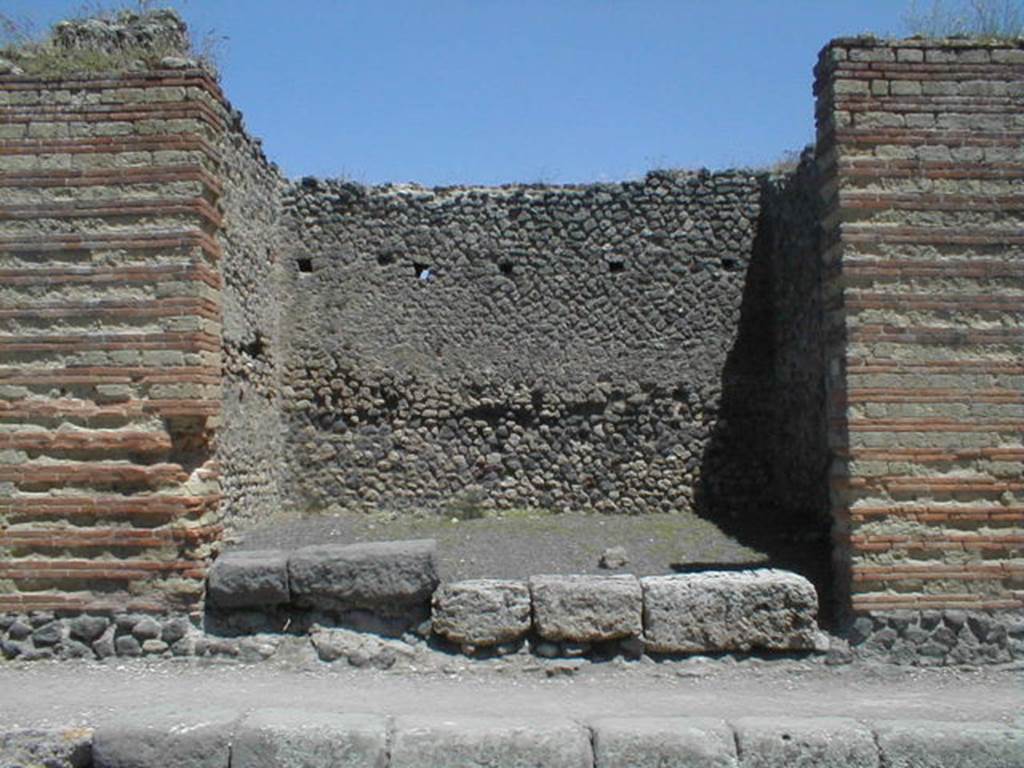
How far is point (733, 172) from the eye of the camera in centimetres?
1121

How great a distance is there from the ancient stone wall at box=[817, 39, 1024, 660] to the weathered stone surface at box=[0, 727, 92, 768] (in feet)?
13.7

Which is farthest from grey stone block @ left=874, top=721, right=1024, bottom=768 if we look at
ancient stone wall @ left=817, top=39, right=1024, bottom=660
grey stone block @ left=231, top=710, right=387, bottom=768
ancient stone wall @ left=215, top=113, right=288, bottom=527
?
ancient stone wall @ left=215, top=113, right=288, bottom=527

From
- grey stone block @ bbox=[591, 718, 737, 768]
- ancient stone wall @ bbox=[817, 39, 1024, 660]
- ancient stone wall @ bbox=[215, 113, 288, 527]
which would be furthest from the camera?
ancient stone wall @ bbox=[215, 113, 288, 527]

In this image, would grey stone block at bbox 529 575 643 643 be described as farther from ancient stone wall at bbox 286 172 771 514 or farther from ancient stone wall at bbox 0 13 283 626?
ancient stone wall at bbox 286 172 771 514

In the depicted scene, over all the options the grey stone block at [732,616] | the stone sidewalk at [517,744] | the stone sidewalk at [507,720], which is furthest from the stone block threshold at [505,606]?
the stone sidewalk at [517,744]

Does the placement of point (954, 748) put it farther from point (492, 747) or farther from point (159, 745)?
point (159, 745)

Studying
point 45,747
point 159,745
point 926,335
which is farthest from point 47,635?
point 926,335

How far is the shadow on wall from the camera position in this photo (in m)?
9.60

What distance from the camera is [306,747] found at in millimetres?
4578

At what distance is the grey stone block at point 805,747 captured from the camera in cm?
451

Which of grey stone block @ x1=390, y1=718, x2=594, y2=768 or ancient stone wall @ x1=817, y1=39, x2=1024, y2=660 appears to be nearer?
grey stone block @ x1=390, y1=718, x2=594, y2=768

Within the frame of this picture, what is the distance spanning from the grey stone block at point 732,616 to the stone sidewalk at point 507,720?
0.22 metres

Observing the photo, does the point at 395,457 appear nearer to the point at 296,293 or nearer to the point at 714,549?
the point at 296,293

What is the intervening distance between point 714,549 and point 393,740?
4255 millimetres
